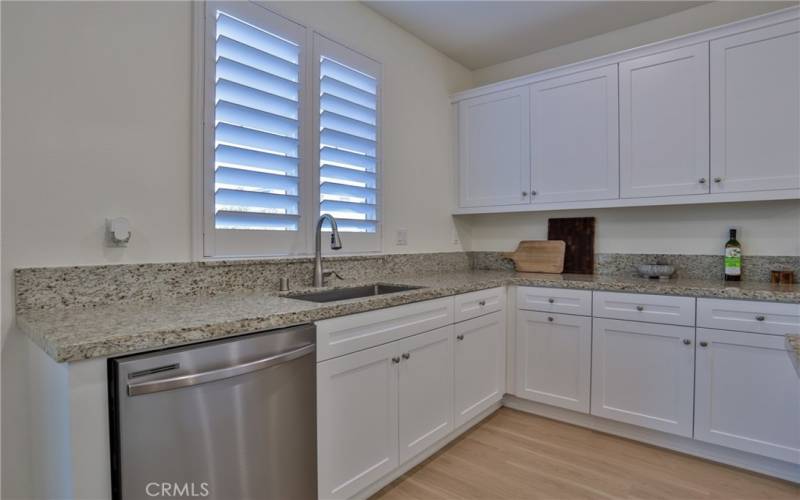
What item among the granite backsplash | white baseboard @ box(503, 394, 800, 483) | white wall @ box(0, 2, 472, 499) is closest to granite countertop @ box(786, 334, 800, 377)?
white baseboard @ box(503, 394, 800, 483)

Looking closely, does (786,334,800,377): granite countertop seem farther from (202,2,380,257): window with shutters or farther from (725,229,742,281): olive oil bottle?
(202,2,380,257): window with shutters

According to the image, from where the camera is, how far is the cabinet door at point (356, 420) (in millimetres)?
1516

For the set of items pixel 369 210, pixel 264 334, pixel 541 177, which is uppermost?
pixel 541 177

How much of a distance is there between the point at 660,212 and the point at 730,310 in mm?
864

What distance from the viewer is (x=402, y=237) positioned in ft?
9.06

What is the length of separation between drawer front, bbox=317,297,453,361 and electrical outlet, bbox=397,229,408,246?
0.72 meters

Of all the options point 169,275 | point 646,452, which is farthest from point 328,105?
point 646,452

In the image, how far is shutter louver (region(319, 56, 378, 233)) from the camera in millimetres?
2223

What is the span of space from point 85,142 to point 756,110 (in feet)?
9.91

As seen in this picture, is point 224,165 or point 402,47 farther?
point 402,47

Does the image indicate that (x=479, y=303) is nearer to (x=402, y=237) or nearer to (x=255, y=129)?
(x=402, y=237)

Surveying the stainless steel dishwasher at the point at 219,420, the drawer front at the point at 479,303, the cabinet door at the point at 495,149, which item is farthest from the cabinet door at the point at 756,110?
the stainless steel dishwasher at the point at 219,420

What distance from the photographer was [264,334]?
1297 mm

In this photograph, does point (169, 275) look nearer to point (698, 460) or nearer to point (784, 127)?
point (698, 460)
